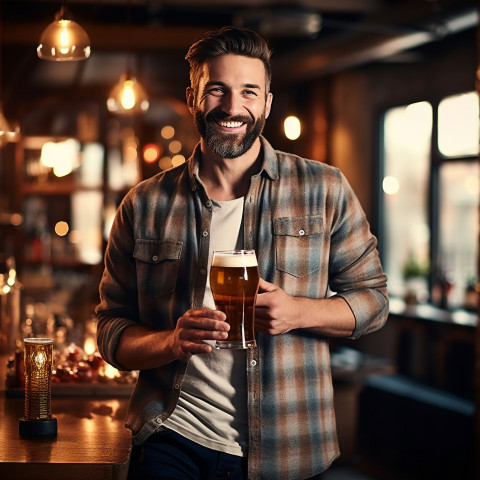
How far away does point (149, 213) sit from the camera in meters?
2.35

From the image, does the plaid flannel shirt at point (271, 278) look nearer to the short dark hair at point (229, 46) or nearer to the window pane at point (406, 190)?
the short dark hair at point (229, 46)

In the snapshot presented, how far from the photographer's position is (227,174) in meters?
2.36

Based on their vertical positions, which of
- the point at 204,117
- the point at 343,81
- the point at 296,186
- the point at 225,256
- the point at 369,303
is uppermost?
the point at 343,81

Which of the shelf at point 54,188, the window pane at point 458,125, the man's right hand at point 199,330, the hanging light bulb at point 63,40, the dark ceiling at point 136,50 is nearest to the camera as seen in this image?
the man's right hand at point 199,330

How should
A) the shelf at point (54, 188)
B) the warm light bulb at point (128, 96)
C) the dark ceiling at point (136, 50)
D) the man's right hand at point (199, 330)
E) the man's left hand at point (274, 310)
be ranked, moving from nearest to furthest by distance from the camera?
the man's right hand at point (199, 330) < the man's left hand at point (274, 310) < the warm light bulb at point (128, 96) < the dark ceiling at point (136, 50) < the shelf at point (54, 188)

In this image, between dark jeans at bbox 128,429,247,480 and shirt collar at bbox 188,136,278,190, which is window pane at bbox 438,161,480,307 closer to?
shirt collar at bbox 188,136,278,190

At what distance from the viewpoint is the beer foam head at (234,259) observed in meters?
1.98

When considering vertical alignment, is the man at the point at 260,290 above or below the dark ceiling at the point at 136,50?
below

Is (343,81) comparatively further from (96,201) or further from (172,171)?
(172,171)

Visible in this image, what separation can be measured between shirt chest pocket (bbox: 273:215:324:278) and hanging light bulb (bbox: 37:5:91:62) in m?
1.41

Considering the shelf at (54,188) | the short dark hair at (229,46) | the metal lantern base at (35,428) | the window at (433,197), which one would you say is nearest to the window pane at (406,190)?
the window at (433,197)

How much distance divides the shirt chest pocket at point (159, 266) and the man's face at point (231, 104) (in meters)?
0.29

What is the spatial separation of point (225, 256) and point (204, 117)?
419 mm

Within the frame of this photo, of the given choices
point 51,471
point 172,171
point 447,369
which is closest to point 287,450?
point 51,471
